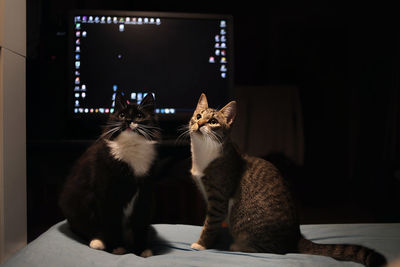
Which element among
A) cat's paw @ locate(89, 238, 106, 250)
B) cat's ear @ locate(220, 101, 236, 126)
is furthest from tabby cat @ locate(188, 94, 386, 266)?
cat's paw @ locate(89, 238, 106, 250)

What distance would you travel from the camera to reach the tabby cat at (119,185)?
0.85m

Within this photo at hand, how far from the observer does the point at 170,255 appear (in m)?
0.88

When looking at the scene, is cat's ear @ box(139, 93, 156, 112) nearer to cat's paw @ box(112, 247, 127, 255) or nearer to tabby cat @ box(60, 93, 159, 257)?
tabby cat @ box(60, 93, 159, 257)

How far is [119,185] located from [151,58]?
623mm

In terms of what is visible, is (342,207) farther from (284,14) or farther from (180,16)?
(180,16)

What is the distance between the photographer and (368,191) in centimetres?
223

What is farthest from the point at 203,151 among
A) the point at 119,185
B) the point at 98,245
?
the point at 98,245

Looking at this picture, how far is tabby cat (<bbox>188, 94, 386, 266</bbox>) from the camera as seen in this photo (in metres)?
0.92

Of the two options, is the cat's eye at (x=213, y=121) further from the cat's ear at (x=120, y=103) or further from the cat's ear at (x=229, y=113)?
the cat's ear at (x=120, y=103)

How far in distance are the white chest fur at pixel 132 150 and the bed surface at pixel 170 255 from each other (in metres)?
0.22

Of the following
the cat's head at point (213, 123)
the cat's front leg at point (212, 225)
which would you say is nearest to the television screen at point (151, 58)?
the cat's head at point (213, 123)

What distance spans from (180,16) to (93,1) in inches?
31.6

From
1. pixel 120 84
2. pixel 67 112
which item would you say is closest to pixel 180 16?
pixel 120 84

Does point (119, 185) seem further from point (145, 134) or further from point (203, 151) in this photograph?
point (203, 151)
